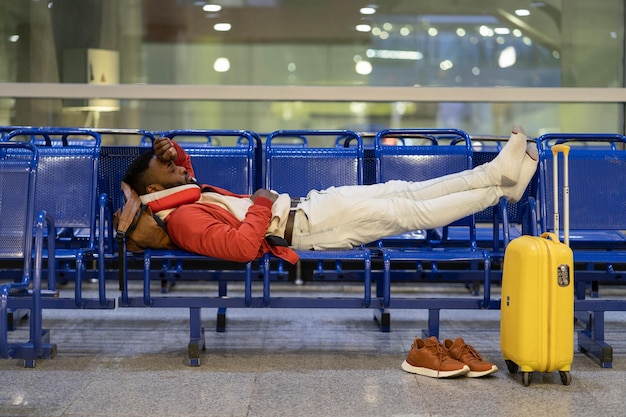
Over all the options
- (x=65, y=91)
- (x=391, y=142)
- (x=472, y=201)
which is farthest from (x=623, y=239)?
(x=65, y=91)

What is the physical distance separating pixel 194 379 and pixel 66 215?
138 centimetres

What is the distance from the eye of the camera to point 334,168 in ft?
17.0

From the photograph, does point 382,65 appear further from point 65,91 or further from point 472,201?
point 472,201

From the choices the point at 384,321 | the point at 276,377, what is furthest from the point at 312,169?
the point at 276,377

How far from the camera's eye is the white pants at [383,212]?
4.61 meters

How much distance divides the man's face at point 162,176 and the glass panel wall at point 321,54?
486cm

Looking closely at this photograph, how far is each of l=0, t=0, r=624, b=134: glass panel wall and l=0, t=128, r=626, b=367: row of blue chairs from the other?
404 cm

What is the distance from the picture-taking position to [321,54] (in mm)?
9570

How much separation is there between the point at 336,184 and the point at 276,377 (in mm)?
1443

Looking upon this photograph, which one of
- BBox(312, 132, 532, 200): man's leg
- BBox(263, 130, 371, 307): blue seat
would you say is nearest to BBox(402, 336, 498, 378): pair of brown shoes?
BBox(312, 132, 532, 200): man's leg

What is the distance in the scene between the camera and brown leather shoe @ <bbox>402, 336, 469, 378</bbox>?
4172 millimetres

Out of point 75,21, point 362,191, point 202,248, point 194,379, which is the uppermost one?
point 75,21

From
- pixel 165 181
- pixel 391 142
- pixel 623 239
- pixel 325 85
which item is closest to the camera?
pixel 165 181

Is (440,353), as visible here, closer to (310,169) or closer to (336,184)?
(336,184)
